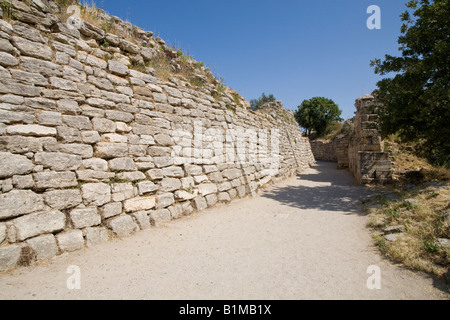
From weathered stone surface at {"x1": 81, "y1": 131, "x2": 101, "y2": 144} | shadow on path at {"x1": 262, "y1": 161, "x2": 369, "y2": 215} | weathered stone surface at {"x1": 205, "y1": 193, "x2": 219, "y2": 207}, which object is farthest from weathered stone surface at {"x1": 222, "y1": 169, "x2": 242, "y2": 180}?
weathered stone surface at {"x1": 81, "y1": 131, "x2": 101, "y2": 144}

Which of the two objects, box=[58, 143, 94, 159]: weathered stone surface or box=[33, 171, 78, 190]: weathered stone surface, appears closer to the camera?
box=[33, 171, 78, 190]: weathered stone surface

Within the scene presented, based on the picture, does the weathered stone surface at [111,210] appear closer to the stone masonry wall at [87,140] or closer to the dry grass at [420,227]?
the stone masonry wall at [87,140]

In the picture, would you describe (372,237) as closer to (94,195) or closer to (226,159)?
(226,159)

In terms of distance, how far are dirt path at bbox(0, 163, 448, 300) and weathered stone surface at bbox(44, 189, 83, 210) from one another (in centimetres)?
77

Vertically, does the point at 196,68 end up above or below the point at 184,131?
above

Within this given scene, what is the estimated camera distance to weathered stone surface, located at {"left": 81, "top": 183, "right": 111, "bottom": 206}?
3.75 m

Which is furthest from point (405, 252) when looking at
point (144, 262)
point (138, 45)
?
point (138, 45)

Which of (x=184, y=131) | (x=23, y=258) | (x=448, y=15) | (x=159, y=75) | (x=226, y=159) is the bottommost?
(x=23, y=258)

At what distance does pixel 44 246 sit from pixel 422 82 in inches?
359

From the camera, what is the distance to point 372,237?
4.09m

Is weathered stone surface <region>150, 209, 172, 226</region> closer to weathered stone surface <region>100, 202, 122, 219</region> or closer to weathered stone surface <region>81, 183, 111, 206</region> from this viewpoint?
weathered stone surface <region>100, 202, 122, 219</region>

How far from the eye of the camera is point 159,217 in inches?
186

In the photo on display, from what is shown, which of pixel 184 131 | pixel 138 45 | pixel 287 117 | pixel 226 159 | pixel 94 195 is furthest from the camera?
pixel 287 117

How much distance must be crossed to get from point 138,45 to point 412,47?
24.8 feet
